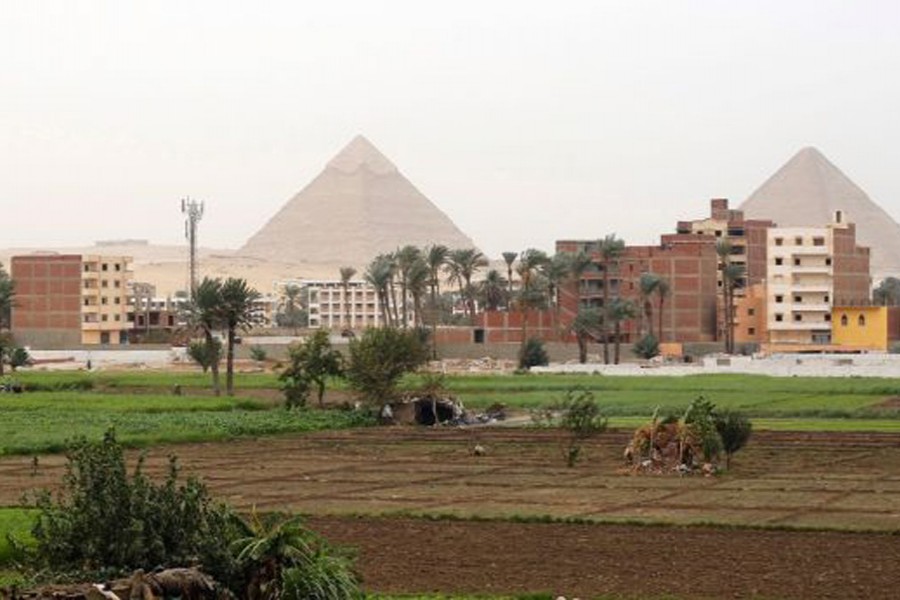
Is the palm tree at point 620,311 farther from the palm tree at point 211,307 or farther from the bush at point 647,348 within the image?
the palm tree at point 211,307

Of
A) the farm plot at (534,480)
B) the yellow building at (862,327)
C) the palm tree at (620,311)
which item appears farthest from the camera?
the palm tree at (620,311)

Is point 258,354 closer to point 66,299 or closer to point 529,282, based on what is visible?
point 529,282

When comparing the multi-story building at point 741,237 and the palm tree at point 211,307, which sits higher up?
the multi-story building at point 741,237

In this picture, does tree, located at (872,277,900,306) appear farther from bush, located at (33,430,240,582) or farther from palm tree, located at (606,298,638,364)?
bush, located at (33,430,240,582)

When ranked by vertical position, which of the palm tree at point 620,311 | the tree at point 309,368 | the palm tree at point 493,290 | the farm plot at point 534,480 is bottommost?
the farm plot at point 534,480

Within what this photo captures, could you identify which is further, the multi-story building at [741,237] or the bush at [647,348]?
the multi-story building at [741,237]

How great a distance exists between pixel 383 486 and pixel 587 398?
518 inches

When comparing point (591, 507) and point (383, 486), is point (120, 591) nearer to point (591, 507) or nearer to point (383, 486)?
point (591, 507)

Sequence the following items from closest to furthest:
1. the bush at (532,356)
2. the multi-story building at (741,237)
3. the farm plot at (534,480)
Result: 1. the farm plot at (534,480)
2. the bush at (532,356)
3. the multi-story building at (741,237)

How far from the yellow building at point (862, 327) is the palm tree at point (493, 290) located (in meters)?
36.9

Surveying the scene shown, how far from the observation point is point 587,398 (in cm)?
4966

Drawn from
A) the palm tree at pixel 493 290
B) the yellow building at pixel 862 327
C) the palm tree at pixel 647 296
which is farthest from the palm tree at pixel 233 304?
the palm tree at pixel 493 290

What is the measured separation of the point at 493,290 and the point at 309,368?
8386 cm

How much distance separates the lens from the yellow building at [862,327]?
117 meters
